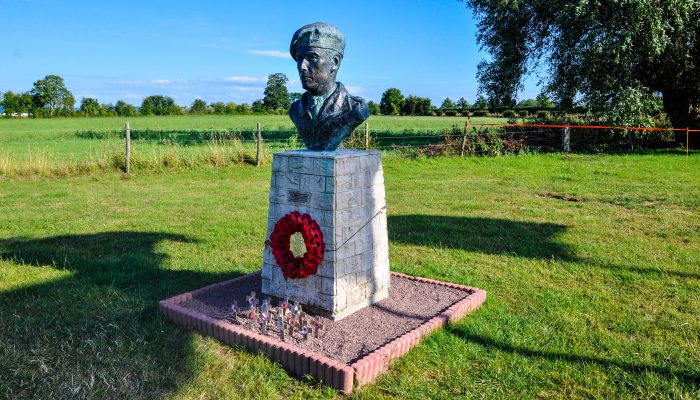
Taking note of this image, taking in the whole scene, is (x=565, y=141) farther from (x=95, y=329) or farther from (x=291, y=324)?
(x=95, y=329)

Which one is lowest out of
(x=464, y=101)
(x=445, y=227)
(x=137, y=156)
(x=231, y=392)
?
(x=231, y=392)

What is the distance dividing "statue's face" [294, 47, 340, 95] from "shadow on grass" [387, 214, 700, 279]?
10.4 ft

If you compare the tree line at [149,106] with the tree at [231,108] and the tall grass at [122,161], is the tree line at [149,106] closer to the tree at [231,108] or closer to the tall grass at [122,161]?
the tree at [231,108]

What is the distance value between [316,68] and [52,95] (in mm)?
62914

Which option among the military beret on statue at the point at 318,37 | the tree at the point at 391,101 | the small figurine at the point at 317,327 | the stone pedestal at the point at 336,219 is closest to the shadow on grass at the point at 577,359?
the stone pedestal at the point at 336,219

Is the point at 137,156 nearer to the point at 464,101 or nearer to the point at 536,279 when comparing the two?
the point at 536,279

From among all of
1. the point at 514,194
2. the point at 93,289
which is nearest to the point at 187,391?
the point at 93,289

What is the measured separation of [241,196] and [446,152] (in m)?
8.06

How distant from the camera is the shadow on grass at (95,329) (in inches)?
132

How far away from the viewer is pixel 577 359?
377 centimetres

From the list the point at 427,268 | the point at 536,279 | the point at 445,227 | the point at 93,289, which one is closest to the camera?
the point at 93,289

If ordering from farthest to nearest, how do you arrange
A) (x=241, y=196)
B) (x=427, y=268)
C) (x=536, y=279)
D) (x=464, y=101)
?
(x=464, y=101) < (x=241, y=196) < (x=427, y=268) < (x=536, y=279)

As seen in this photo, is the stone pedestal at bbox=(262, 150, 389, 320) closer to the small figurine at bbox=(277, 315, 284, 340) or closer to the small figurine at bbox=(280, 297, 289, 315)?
the small figurine at bbox=(280, 297, 289, 315)

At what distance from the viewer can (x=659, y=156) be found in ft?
51.6
